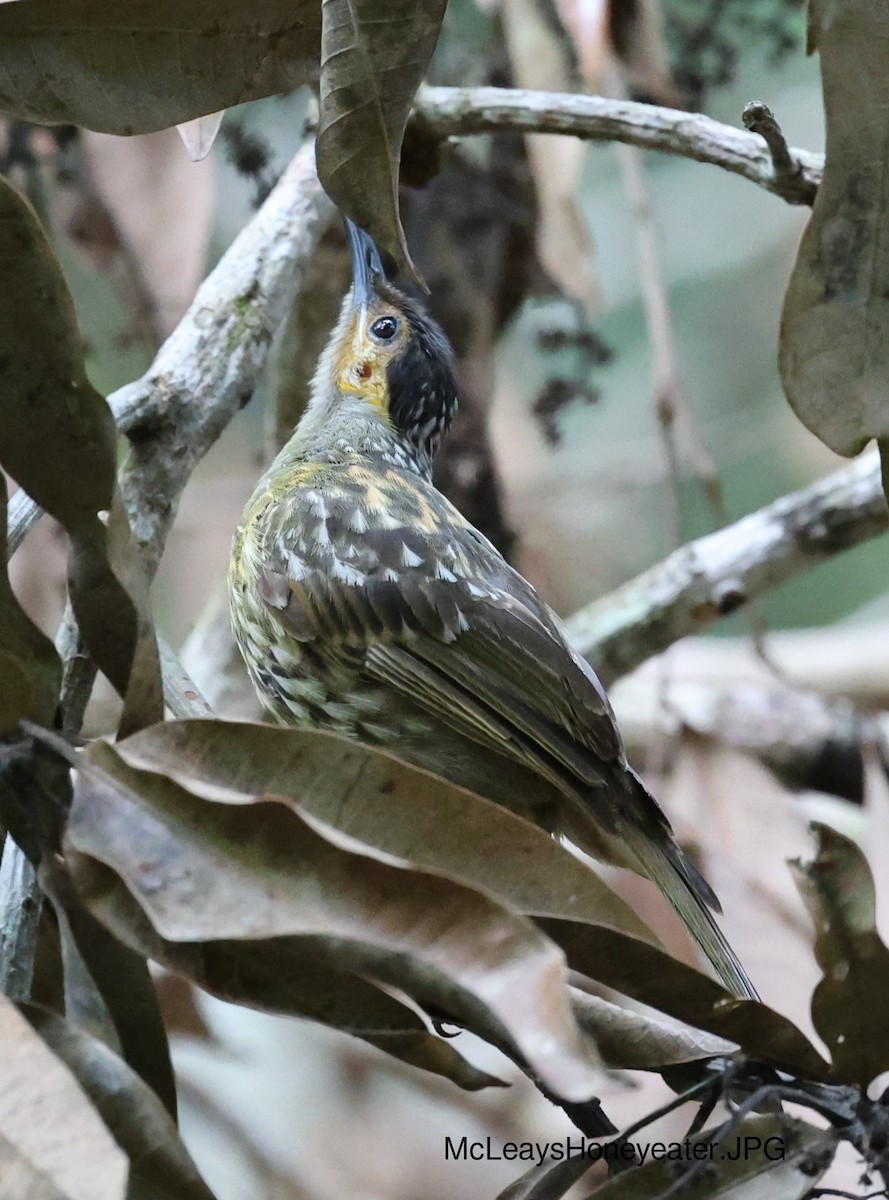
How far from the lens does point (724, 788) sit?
12.1 feet

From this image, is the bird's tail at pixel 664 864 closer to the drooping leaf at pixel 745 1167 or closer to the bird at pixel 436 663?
the bird at pixel 436 663

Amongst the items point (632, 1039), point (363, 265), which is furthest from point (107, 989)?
point (363, 265)

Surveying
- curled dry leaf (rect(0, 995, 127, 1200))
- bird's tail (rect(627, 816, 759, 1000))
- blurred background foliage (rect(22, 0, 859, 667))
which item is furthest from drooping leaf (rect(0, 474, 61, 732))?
blurred background foliage (rect(22, 0, 859, 667))

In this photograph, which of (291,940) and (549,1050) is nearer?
(549,1050)

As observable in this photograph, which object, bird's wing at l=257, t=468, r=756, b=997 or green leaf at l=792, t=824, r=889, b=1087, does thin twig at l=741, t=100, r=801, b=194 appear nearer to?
bird's wing at l=257, t=468, r=756, b=997

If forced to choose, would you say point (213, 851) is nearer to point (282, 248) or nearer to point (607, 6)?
point (282, 248)

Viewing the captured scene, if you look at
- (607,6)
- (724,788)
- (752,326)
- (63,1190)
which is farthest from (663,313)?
(752,326)

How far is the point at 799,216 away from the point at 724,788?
4.71 m

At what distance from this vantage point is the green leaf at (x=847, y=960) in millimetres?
1171

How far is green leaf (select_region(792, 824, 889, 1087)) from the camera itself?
1.17 meters

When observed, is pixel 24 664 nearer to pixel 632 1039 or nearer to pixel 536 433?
pixel 632 1039

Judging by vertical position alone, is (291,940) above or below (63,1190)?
above

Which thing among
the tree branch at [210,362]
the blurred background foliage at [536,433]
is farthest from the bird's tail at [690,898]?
the tree branch at [210,362]

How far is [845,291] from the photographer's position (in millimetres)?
1396
